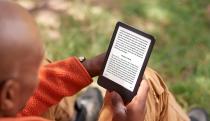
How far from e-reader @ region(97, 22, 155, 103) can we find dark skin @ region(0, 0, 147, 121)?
0.28 meters

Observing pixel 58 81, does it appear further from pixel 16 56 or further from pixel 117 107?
pixel 16 56

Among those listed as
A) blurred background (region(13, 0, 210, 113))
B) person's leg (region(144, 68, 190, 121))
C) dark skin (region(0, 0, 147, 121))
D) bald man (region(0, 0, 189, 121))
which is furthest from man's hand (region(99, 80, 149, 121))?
blurred background (region(13, 0, 210, 113))

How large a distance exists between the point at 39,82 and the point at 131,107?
24cm

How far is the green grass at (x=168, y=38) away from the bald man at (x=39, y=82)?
1.85 ft

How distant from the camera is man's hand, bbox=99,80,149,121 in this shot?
121cm

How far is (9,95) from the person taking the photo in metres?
0.97

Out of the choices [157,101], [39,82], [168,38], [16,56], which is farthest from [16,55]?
[168,38]

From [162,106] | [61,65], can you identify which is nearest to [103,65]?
[61,65]

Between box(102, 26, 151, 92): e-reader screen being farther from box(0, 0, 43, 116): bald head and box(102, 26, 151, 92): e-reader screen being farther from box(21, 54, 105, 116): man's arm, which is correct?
box(0, 0, 43, 116): bald head

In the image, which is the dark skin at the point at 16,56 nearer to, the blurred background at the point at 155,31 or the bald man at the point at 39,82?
the bald man at the point at 39,82

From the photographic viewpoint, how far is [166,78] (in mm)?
2121

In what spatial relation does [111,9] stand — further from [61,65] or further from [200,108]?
[61,65]

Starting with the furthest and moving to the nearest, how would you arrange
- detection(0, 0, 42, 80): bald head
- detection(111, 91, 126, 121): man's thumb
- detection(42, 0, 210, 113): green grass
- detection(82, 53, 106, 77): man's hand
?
1. detection(42, 0, 210, 113): green grass
2. detection(82, 53, 106, 77): man's hand
3. detection(111, 91, 126, 121): man's thumb
4. detection(0, 0, 42, 80): bald head

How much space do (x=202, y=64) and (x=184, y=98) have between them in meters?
0.20
